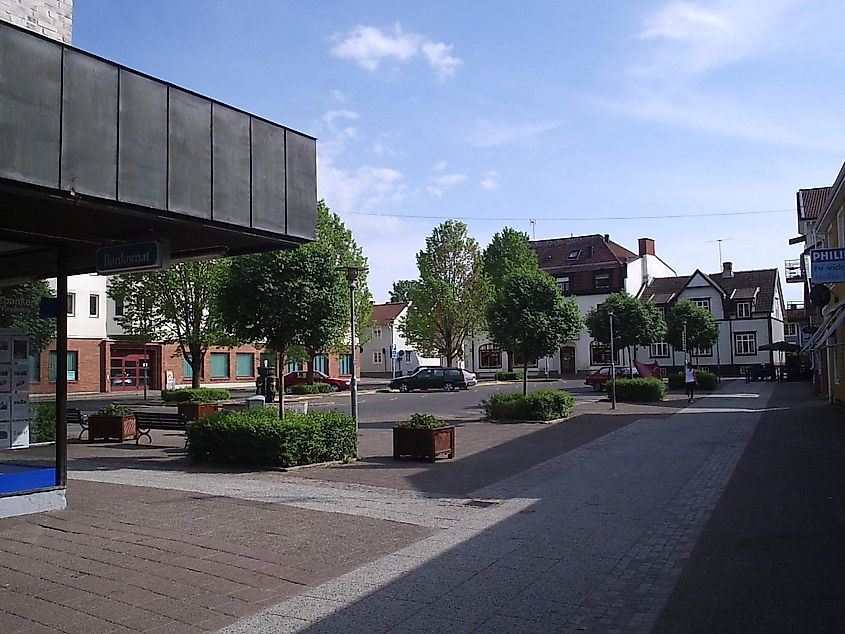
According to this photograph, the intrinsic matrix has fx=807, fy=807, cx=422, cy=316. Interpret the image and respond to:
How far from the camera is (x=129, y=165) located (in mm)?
7762

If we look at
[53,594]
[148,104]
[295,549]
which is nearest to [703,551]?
[295,549]

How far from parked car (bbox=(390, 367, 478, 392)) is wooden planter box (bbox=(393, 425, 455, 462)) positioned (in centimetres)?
3293

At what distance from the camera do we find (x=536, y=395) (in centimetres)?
2314

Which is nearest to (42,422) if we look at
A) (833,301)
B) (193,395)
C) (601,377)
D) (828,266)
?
(828,266)

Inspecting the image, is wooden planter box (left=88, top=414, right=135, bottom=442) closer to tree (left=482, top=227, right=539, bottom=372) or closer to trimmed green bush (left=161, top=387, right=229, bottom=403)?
trimmed green bush (left=161, top=387, right=229, bottom=403)

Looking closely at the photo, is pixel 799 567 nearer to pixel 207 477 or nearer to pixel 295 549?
pixel 295 549

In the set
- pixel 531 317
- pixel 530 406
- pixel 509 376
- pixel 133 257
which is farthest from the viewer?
pixel 509 376

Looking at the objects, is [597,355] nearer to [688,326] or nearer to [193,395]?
[688,326]

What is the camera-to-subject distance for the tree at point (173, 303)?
3481 centimetres

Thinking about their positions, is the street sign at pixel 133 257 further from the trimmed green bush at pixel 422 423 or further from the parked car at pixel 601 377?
the parked car at pixel 601 377

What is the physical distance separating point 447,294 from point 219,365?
16.5m

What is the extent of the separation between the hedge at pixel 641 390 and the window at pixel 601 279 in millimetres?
37600

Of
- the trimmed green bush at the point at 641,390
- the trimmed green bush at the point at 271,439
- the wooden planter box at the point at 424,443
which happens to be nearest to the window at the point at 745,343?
the trimmed green bush at the point at 641,390

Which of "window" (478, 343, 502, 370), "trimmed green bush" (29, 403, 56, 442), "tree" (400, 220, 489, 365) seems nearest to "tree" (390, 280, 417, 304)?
"tree" (400, 220, 489, 365)
